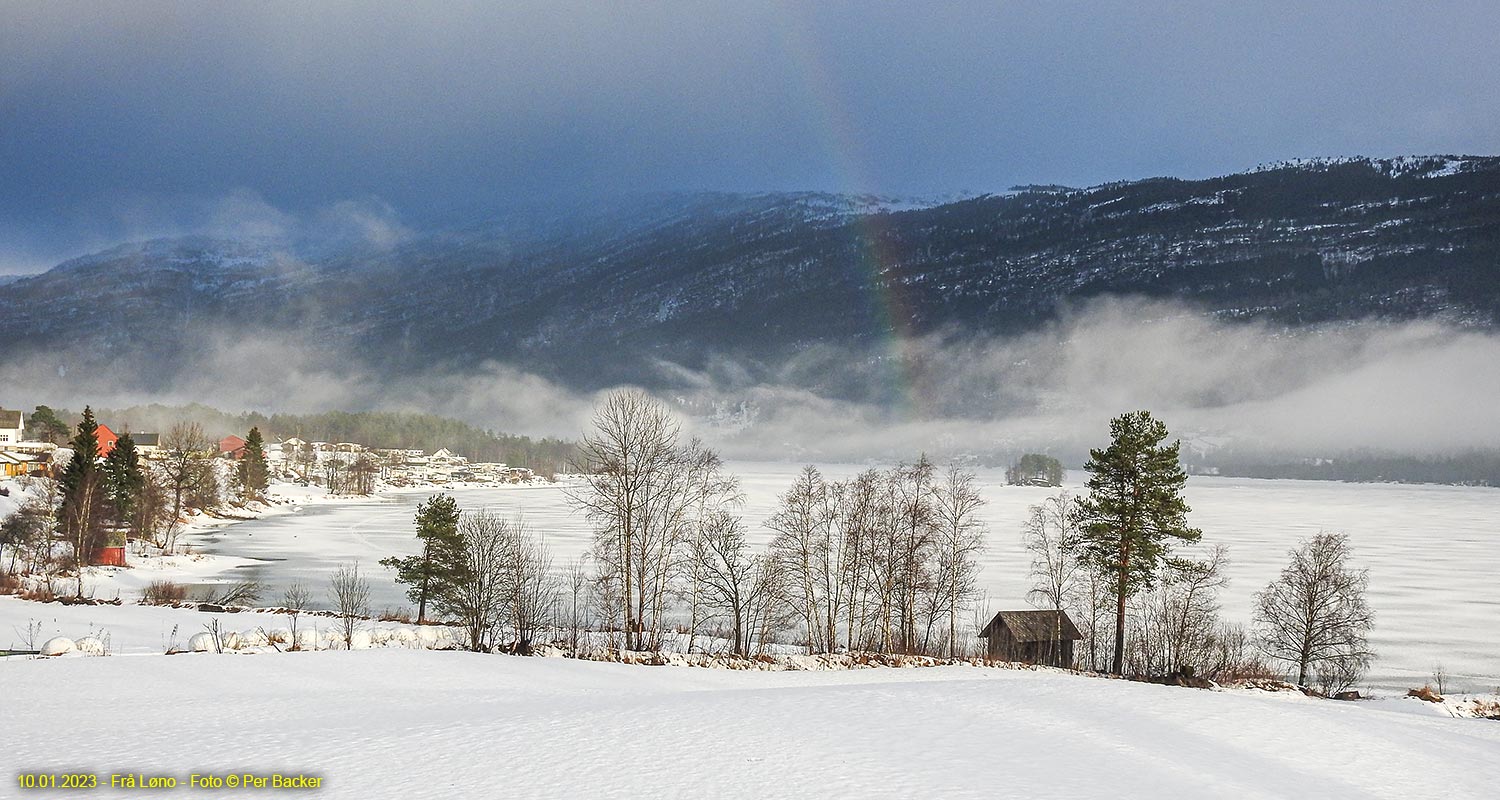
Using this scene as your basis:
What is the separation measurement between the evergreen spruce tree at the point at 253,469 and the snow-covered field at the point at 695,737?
114179 mm

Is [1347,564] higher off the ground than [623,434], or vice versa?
[623,434]

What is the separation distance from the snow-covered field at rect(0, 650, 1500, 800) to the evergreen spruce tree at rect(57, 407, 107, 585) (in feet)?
150

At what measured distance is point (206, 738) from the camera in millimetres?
11156

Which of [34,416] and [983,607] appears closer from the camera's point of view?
[983,607]

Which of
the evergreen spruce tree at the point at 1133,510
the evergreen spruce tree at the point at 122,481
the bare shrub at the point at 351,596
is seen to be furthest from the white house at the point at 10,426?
the evergreen spruce tree at the point at 1133,510

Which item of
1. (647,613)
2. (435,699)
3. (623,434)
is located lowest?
(647,613)

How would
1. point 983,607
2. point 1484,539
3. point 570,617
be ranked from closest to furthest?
1. point 570,617
2. point 983,607
3. point 1484,539

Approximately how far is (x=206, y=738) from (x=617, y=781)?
19.6 ft

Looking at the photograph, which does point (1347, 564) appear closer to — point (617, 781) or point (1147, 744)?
point (1147, 744)

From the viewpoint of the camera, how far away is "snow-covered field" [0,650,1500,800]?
981cm

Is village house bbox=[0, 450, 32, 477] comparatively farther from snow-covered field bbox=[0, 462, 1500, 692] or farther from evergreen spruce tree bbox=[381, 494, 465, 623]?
evergreen spruce tree bbox=[381, 494, 465, 623]

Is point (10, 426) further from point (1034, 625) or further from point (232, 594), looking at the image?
point (1034, 625)

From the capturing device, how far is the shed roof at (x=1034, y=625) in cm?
3538

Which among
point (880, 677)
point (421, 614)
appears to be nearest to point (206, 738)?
point (880, 677)
